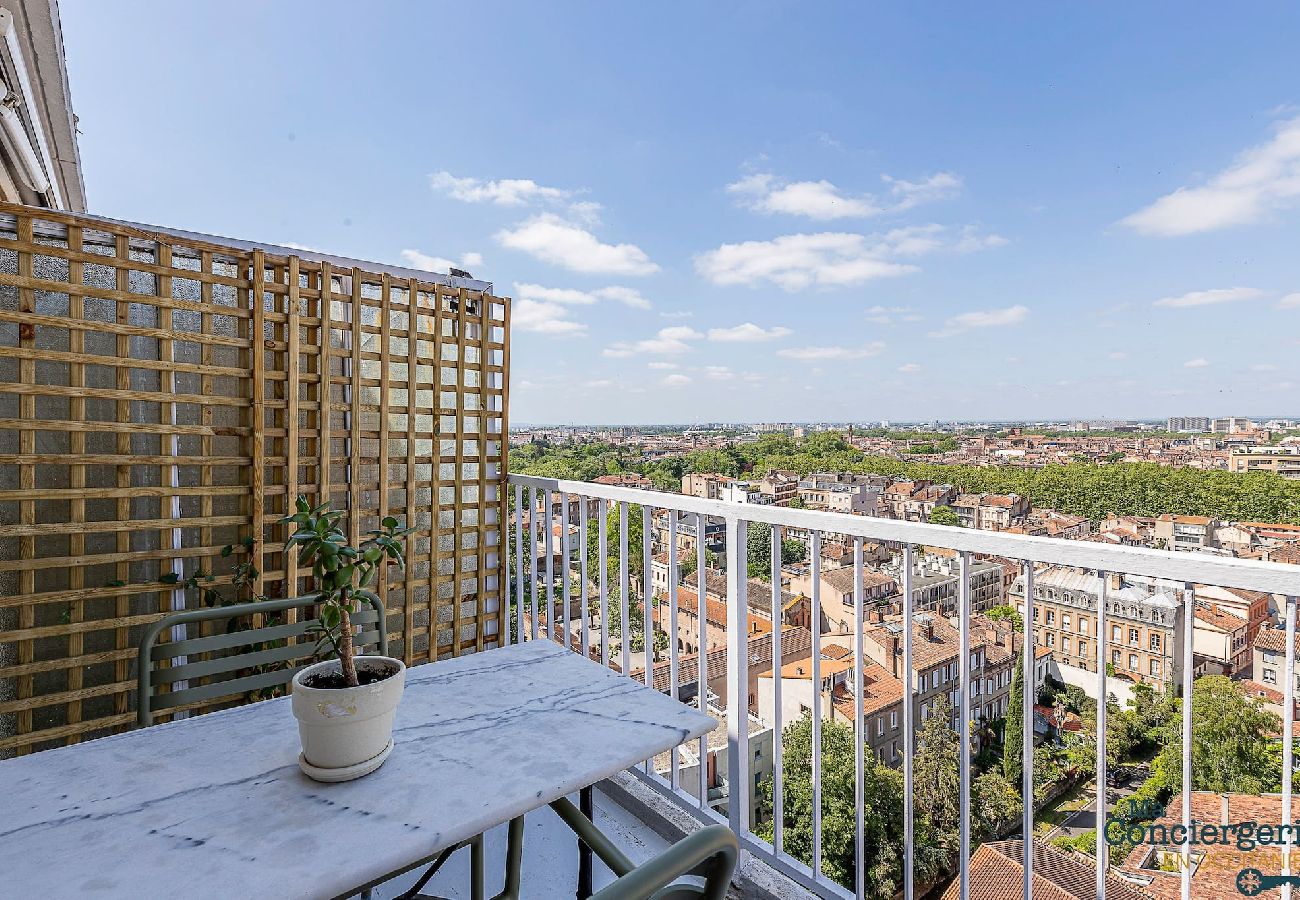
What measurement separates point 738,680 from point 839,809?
0.54 m

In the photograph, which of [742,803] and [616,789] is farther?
[616,789]

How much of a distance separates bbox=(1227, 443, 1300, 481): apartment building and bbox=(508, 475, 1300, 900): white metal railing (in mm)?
8138

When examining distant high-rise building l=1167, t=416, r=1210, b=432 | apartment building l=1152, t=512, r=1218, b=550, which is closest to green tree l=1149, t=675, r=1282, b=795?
apartment building l=1152, t=512, r=1218, b=550

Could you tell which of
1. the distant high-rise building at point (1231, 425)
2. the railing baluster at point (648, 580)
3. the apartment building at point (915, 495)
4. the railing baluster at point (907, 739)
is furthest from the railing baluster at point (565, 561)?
the distant high-rise building at point (1231, 425)

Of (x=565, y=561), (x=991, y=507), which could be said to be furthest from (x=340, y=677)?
(x=991, y=507)

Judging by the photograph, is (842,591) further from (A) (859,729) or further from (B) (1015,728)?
(B) (1015,728)

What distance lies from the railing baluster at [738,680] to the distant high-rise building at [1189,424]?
1019 centimetres

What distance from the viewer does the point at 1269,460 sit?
7.19m

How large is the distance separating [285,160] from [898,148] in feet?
49.6

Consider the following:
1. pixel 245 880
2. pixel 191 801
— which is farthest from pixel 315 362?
pixel 245 880

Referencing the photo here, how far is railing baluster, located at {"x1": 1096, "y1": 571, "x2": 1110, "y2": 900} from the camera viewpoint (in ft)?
3.98

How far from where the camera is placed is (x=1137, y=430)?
32.8ft

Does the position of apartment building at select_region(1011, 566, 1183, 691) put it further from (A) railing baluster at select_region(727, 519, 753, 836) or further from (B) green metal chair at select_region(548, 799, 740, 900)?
(B) green metal chair at select_region(548, 799, 740, 900)

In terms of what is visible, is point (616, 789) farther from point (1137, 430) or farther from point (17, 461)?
point (1137, 430)
